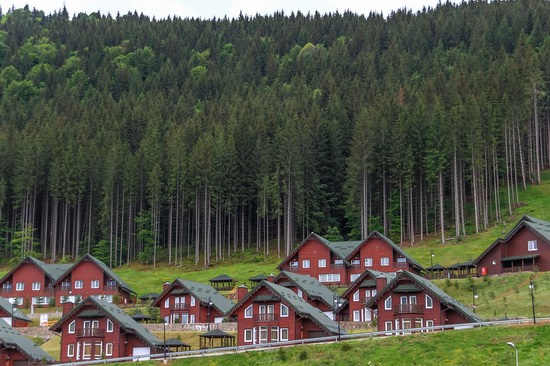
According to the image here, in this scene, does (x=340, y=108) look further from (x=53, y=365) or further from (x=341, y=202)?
(x=53, y=365)

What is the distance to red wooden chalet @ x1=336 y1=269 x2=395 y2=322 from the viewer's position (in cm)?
7694

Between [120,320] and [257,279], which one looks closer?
[120,320]

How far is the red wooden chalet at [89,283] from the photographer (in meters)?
99.3

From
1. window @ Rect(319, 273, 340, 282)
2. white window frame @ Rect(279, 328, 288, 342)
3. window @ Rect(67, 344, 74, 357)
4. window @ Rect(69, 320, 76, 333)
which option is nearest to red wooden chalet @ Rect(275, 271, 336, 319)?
white window frame @ Rect(279, 328, 288, 342)

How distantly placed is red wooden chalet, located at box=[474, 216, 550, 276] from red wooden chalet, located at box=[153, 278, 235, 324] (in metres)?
27.7

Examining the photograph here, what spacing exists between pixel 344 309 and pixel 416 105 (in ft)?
182

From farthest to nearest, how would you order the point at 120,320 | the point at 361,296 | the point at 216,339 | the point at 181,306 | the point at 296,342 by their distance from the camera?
the point at 181,306
the point at 361,296
the point at 216,339
the point at 120,320
the point at 296,342

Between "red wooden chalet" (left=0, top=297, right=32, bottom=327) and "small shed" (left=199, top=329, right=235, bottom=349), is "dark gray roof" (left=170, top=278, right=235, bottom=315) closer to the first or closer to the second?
"small shed" (left=199, top=329, right=235, bottom=349)

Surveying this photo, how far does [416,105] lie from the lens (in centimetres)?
12650

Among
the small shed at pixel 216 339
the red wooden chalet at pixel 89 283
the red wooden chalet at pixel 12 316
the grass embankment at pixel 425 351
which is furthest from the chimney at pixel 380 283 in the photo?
the red wooden chalet at pixel 12 316

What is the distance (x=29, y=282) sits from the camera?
103562 mm

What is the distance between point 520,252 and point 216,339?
32.6 meters

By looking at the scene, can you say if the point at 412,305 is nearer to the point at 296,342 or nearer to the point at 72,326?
the point at 296,342

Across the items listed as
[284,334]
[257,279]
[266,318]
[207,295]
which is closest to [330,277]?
[257,279]
